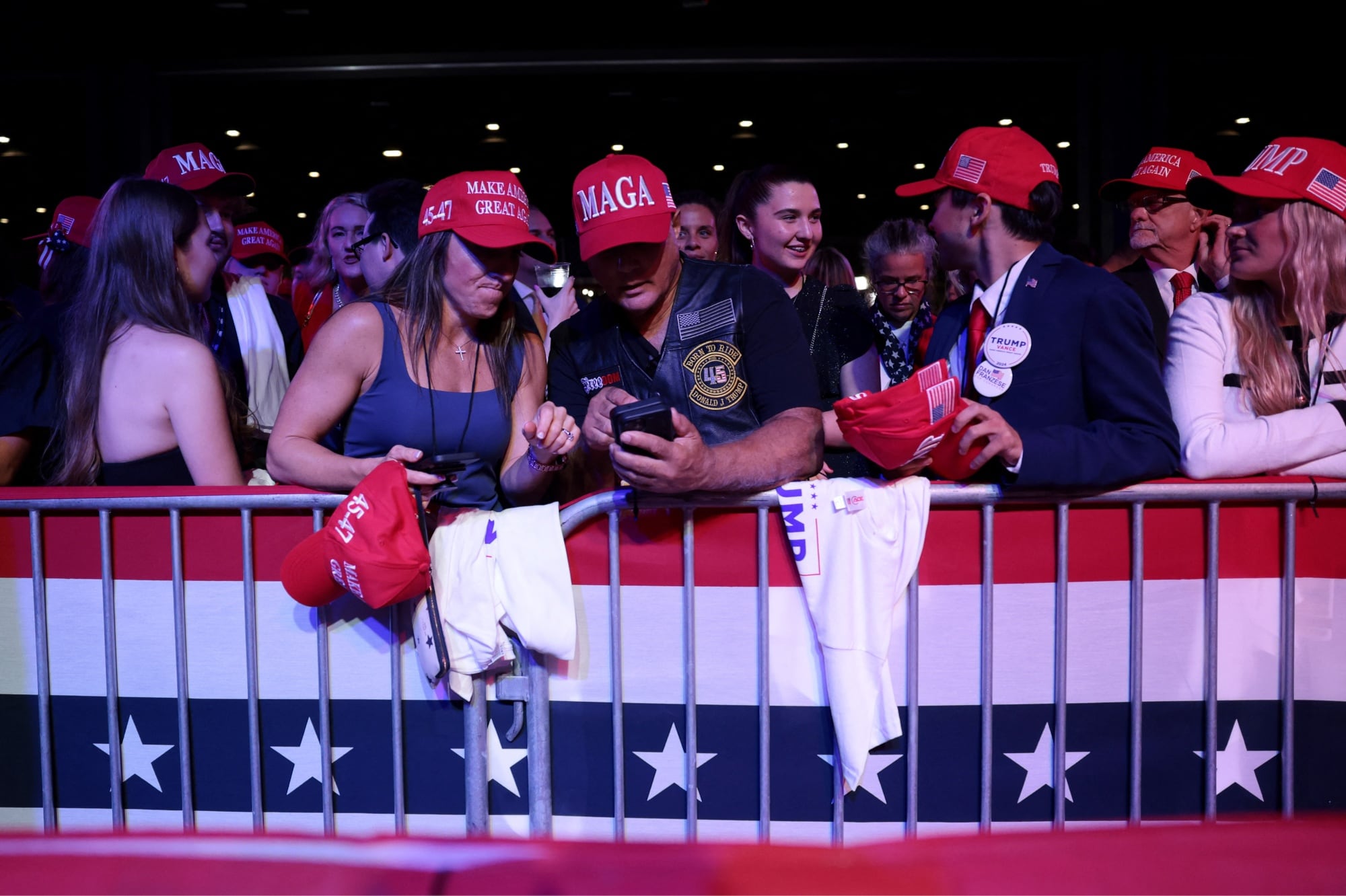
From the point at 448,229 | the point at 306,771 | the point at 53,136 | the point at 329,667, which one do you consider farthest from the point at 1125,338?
the point at 53,136

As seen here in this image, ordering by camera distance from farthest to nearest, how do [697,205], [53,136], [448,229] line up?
[53,136] < [697,205] < [448,229]

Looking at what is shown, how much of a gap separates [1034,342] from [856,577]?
91cm

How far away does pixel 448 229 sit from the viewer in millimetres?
2879

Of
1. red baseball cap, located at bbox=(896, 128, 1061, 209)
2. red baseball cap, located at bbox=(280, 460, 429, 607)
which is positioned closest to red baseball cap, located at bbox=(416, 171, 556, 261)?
red baseball cap, located at bbox=(280, 460, 429, 607)

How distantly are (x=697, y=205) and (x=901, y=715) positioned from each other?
11.8 feet

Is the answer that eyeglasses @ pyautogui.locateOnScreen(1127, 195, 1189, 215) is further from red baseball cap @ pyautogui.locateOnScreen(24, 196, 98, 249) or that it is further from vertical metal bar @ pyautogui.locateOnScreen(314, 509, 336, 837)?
red baseball cap @ pyautogui.locateOnScreen(24, 196, 98, 249)

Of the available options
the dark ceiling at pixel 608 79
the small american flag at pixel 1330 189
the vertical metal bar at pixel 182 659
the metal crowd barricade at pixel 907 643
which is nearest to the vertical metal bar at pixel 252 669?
the metal crowd barricade at pixel 907 643

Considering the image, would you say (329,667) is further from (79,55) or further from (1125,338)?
(79,55)

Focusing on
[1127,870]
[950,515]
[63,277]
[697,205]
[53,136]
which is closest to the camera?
[1127,870]

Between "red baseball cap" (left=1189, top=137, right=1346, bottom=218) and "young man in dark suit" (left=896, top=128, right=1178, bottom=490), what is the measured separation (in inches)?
21.8

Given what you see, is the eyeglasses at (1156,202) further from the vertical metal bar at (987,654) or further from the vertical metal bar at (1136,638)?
the vertical metal bar at (987,654)

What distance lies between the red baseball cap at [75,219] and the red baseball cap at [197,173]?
1.23m

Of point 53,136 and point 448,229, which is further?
point 53,136

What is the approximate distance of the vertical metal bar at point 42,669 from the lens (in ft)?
8.82
